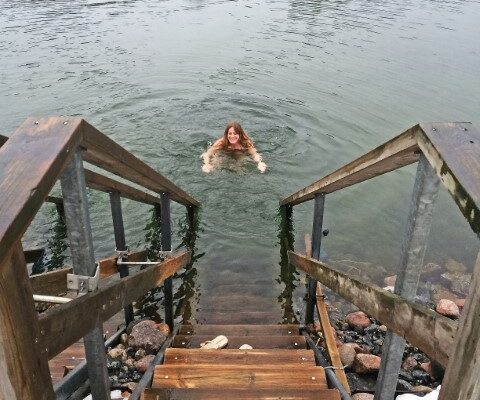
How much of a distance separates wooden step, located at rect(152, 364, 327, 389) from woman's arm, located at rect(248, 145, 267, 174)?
21.4 ft

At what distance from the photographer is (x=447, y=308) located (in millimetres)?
5750

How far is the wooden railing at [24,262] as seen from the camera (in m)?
1.13

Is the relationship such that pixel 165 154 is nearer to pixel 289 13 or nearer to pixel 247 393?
pixel 247 393

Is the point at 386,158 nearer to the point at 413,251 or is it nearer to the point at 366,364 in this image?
the point at 413,251

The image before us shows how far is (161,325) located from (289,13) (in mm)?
22237

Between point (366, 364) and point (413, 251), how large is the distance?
3.01m

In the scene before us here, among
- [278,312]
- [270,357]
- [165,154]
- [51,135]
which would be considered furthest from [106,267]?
[165,154]

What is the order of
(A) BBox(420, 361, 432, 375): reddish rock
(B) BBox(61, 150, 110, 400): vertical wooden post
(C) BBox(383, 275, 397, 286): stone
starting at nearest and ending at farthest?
(B) BBox(61, 150, 110, 400): vertical wooden post → (A) BBox(420, 361, 432, 375): reddish rock → (C) BBox(383, 275, 397, 286): stone

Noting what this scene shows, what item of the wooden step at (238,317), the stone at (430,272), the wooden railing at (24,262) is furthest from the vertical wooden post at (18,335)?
the stone at (430,272)

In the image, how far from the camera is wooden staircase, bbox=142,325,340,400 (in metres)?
2.89

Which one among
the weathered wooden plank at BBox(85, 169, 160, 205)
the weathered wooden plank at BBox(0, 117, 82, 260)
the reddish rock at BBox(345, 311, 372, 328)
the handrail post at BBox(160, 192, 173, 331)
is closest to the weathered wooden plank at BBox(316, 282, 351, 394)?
the reddish rock at BBox(345, 311, 372, 328)

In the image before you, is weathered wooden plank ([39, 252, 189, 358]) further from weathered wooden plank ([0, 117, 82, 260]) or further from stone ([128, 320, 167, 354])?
stone ([128, 320, 167, 354])

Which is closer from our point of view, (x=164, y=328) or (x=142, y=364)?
(x=142, y=364)

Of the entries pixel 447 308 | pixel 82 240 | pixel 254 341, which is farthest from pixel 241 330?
pixel 82 240
